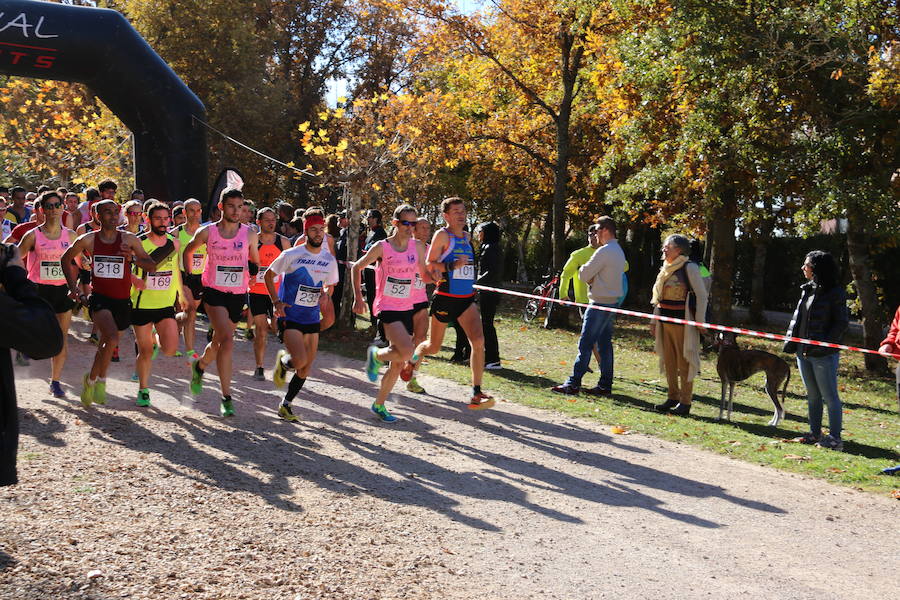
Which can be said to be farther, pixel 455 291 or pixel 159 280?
pixel 455 291

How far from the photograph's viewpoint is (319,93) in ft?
121

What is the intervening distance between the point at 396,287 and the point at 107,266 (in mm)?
2620

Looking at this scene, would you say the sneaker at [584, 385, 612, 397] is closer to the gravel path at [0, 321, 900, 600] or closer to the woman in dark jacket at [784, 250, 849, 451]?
the gravel path at [0, 321, 900, 600]

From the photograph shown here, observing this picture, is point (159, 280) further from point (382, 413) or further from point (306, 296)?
point (382, 413)

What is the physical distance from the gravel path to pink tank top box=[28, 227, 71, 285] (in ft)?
3.79

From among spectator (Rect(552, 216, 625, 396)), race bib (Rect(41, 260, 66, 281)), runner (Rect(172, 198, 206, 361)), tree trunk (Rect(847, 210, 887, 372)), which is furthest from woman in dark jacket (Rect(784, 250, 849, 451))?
tree trunk (Rect(847, 210, 887, 372))

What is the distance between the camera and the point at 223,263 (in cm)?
826

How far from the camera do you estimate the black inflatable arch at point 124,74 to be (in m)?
14.0

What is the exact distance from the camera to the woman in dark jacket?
805cm

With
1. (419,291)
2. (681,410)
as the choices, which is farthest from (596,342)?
(419,291)

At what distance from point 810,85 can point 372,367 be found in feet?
29.9

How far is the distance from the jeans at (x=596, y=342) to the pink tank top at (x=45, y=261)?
5.69 meters

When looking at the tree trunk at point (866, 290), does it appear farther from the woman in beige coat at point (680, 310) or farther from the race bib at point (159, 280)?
the race bib at point (159, 280)

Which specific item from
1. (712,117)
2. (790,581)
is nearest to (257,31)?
(712,117)
